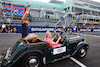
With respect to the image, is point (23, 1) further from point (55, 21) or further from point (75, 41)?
point (75, 41)

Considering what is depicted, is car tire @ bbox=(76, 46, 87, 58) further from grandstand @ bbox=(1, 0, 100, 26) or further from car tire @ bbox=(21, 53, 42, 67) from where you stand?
grandstand @ bbox=(1, 0, 100, 26)

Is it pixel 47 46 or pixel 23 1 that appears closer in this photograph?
pixel 47 46

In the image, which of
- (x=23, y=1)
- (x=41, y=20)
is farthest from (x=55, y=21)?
(x=23, y=1)

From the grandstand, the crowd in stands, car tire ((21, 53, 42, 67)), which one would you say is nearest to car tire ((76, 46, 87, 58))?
car tire ((21, 53, 42, 67))

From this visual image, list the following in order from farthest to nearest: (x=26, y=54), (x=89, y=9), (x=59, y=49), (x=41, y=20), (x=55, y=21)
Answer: (x=89, y=9), (x=55, y=21), (x=41, y=20), (x=59, y=49), (x=26, y=54)

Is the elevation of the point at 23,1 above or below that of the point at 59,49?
above

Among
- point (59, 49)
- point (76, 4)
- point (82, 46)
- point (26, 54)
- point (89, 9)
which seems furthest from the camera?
point (89, 9)

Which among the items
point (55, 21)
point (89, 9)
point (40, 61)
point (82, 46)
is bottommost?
point (40, 61)

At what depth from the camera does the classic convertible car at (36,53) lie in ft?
7.27

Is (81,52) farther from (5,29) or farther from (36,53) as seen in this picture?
(5,29)

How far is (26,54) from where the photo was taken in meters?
2.29

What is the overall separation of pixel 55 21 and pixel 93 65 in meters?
20.9

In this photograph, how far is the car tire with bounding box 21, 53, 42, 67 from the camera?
230 cm

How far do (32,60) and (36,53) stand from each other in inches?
11.6
